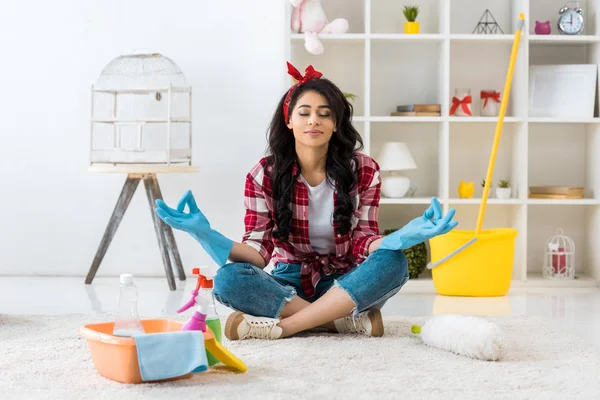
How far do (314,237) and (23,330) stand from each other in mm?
842

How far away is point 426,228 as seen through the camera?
6.29 feet

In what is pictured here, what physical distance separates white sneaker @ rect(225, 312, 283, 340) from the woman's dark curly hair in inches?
10.8

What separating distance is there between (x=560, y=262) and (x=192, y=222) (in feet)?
7.13

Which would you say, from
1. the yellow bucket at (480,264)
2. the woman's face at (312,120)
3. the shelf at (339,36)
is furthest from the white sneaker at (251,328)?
the shelf at (339,36)

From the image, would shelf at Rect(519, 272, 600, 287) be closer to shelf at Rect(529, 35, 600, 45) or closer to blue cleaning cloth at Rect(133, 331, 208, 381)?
shelf at Rect(529, 35, 600, 45)

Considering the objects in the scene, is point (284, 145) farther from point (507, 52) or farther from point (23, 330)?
point (507, 52)

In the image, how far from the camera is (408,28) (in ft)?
11.5

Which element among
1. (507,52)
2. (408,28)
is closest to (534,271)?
(507,52)

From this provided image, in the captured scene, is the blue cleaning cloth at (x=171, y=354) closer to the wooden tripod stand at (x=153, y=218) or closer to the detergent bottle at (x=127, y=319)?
the detergent bottle at (x=127, y=319)

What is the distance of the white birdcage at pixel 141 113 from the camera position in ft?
11.2

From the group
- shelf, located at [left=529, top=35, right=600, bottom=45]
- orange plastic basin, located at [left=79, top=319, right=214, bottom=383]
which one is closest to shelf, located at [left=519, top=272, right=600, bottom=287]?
shelf, located at [left=529, top=35, right=600, bottom=45]

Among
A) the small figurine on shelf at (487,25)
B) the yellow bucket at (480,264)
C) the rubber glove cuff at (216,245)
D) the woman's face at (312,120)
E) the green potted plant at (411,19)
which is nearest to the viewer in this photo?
the rubber glove cuff at (216,245)

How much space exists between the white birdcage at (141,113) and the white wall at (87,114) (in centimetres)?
9

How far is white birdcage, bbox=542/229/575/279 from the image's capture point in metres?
3.56
